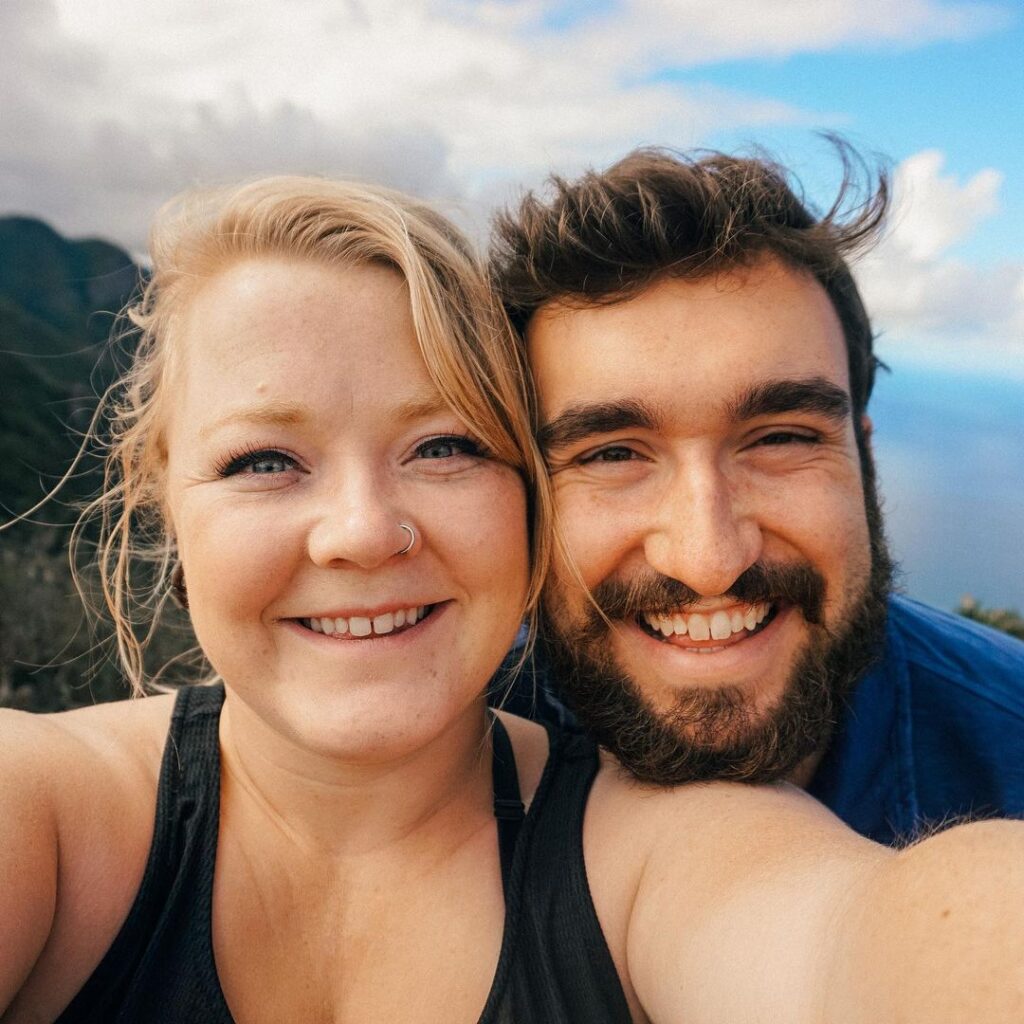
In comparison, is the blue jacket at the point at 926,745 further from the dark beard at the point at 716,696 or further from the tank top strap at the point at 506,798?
the tank top strap at the point at 506,798

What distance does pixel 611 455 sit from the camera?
220 centimetres

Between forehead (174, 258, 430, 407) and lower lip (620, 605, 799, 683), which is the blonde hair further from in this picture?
lower lip (620, 605, 799, 683)

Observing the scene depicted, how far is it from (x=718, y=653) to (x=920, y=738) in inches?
34.1

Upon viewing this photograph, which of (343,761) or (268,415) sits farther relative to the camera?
(343,761)

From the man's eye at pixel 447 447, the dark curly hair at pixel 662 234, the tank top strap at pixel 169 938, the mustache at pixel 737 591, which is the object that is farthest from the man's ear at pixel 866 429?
the tank top strap at pixel 169 938

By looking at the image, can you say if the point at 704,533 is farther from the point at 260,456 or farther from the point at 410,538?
the point at 260,456

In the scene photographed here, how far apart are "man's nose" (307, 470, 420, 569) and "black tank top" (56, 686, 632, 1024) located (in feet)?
2.21

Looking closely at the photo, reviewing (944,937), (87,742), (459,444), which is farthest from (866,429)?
(87,742)

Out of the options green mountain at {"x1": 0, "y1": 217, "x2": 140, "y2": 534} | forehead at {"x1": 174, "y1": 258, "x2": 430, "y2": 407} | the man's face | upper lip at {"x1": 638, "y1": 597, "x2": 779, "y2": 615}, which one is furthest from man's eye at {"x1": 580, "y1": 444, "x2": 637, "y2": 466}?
green mountain at {"x1": 0, "y1": 217, "x2": 140, "y2": 534}

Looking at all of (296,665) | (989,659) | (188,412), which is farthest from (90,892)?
(989,659)

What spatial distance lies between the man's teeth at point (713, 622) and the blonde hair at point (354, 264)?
1.07 feet

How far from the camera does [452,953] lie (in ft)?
6.32

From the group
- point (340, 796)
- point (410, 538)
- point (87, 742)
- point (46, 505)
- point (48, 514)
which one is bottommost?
point (48, 514)

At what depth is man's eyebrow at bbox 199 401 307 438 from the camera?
180 cm
